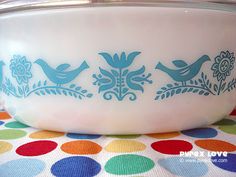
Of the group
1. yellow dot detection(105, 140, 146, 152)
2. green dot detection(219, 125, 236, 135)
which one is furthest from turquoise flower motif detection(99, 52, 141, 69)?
green dot detection(219, 125, 236, 135)

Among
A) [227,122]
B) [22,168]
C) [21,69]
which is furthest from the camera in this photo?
[227,122]

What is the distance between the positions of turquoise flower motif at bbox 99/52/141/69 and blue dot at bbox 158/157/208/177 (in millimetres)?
165

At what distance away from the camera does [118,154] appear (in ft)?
1.33

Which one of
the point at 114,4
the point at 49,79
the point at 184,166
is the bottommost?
the point at 184,166

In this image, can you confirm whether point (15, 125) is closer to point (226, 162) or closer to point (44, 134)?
point (44, 134)

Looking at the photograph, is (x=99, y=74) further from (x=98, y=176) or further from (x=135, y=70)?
(x=98, y=176)

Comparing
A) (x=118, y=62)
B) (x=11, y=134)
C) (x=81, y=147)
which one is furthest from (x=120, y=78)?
(x=11, y=134)

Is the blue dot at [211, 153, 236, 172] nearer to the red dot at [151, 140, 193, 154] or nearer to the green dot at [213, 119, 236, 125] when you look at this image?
the red dot at [151, 140, 193, 154]

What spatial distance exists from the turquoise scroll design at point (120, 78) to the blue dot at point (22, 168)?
15cm

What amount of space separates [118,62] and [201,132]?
22 cm

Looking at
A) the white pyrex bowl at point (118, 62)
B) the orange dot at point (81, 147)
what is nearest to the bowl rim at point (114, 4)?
the white pyrex bowl at point (118, 62)

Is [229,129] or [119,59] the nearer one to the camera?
[119,59]

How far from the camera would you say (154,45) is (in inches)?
16.9

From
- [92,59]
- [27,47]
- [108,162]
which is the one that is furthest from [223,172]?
[27,47]
